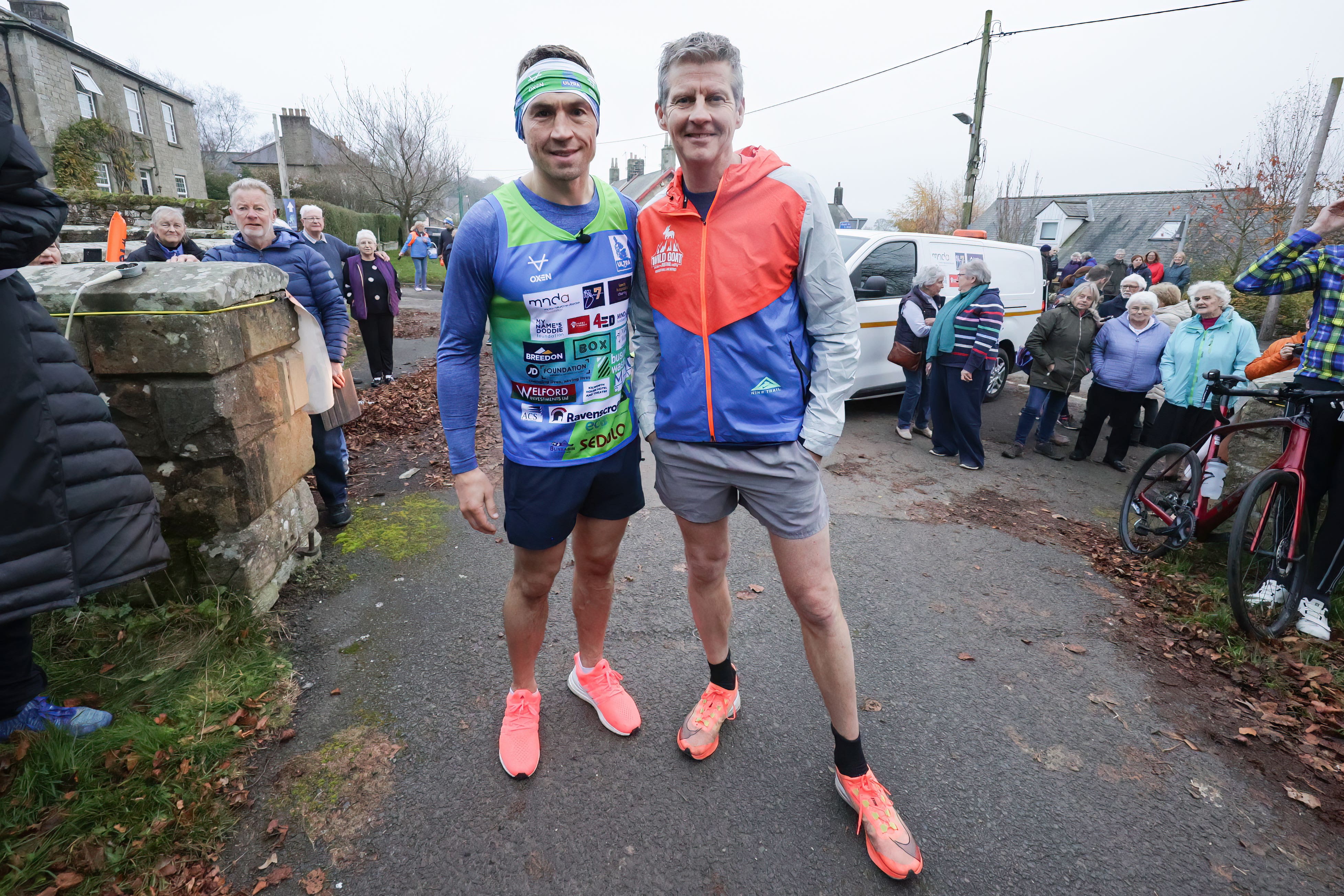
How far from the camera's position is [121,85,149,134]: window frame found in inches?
1159

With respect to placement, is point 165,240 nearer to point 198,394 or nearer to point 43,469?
point 198,394

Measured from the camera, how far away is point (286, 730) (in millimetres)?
2500

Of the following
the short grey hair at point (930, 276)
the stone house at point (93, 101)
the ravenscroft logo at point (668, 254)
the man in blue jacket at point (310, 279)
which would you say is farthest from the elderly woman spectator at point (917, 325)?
the stone house at point (93, 101)

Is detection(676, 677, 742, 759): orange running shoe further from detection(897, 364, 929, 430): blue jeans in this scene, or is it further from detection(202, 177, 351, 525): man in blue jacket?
detection(897, 364, 929, 430): blue jeans

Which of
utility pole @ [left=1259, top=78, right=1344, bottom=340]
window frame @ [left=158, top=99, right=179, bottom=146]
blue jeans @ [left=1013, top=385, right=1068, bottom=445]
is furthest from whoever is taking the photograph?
window frame @ [left=158, top=99, right=179, bottom=146]

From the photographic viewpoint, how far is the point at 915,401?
7.23 metres

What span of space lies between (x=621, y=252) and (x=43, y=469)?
175cm

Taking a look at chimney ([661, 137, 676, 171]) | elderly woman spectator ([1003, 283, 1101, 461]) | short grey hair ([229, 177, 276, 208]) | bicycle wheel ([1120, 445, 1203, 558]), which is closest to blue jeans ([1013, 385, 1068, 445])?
elderly woman spectator ([1003, 283, 1101, 461])

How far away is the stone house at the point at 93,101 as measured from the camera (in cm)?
2348

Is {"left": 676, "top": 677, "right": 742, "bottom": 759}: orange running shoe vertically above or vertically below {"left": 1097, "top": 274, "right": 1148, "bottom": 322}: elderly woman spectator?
below

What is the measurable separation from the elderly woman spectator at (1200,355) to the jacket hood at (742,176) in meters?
5.17

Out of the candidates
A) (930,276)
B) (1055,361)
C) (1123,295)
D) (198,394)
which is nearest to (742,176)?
(198,394)

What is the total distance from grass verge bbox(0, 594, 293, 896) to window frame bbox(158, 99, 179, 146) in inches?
1580

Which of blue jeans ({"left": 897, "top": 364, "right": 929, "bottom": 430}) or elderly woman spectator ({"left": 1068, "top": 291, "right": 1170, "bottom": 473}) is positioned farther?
blue jeans ({"left": 897, "top": 364, "right": 929, "bottom": 430})
